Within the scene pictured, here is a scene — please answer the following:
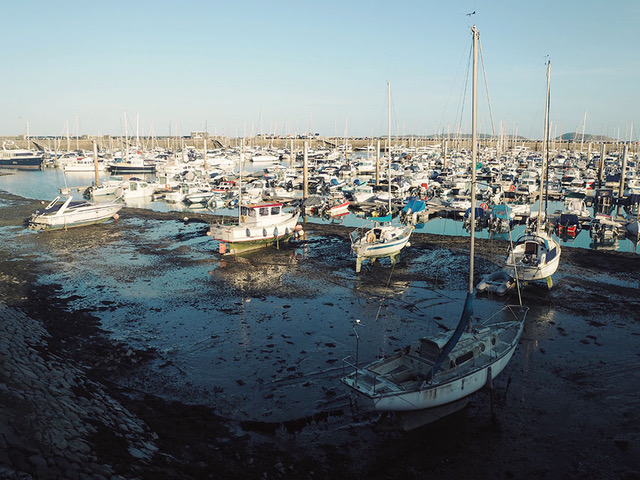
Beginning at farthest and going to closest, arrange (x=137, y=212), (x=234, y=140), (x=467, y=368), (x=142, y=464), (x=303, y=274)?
(x=234, y=140) → (x=137, y=212) → (x=303, y=274) → (x=467, y=368) → (x=142, y=464)

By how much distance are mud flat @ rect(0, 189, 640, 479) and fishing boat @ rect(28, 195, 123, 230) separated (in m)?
9.37

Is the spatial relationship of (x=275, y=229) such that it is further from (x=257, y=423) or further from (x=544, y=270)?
(x=257, y=423)

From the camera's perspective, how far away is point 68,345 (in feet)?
57.8

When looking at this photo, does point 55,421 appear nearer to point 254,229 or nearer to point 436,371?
point 436,371

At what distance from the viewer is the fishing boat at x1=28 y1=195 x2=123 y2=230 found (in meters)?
38.9

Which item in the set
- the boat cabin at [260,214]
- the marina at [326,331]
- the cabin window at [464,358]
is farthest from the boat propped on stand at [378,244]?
the cabin window at [464,358]

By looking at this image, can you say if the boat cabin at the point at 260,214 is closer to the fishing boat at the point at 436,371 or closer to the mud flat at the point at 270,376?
the mud flat at the point at 270,376

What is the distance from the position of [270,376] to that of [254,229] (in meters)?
17.8

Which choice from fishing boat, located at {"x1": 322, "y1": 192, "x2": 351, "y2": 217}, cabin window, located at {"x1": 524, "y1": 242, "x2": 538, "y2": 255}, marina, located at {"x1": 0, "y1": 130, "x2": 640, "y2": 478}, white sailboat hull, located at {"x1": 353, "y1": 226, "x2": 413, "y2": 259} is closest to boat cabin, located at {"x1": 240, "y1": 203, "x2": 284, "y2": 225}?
marina, located at {"x1": 0, "y1": 130, "x2": 640, "y2": 478}

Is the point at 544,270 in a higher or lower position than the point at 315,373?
higher

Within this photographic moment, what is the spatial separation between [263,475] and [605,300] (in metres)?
20.1

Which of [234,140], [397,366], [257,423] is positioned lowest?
[257,423]

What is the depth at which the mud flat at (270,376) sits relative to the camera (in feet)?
37.3

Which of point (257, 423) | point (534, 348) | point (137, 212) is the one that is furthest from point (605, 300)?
point (137, 212)
